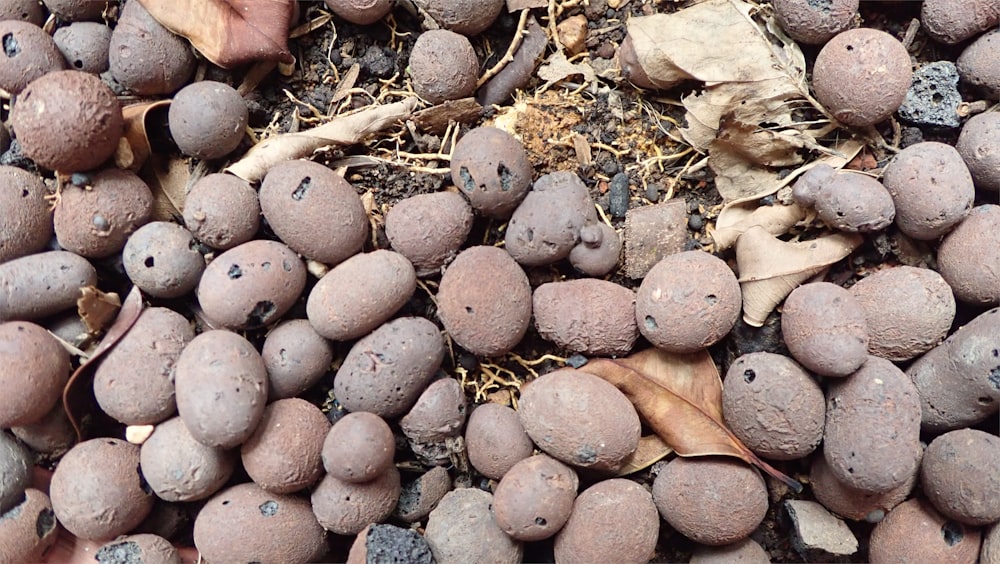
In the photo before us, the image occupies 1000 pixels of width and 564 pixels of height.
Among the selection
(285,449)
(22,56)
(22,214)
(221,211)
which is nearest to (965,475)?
(285,449)

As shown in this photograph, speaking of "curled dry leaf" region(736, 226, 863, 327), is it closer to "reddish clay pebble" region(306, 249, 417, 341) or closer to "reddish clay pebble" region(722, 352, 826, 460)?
"reddish clay pebble" region(722, 352, 826, 460)

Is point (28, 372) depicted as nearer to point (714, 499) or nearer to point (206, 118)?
point (206, 118)

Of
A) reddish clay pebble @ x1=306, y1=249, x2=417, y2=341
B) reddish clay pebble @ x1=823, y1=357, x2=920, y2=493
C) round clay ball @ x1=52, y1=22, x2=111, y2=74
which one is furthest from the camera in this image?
round clay ball @ x1=52, y1=22, x2=111, y2=74

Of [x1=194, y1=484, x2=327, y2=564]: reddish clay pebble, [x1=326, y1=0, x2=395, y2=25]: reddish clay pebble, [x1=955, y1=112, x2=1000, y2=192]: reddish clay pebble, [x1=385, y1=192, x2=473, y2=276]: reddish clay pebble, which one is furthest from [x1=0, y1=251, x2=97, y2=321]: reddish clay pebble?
[x1=955, y1=112, x2=1000, y2=192]: reddish clay pebble

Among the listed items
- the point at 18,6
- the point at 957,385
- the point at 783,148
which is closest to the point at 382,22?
the point at 18,6

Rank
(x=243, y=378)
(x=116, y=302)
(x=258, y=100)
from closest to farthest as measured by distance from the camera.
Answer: (x=243, y=378) → (x=116, y=302) → (x=258, y=100)

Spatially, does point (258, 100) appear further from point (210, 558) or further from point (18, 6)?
point (210, 558)

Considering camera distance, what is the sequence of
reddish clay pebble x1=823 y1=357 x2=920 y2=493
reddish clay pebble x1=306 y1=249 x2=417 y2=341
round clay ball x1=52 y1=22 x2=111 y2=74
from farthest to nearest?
1. round clay ball x1=52 y1=22 x2=111 y2=74
2. reddish clay pebble x1=306 y1=249 x2=417 y2=341
3. reddish clay pebble x1=823 y1=357 x2=920 y2=493
